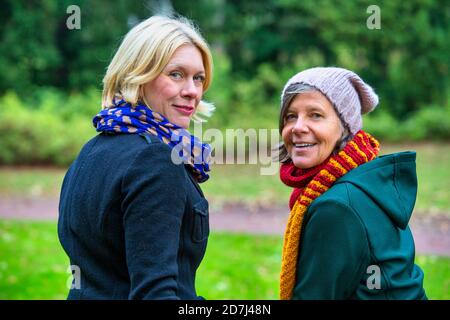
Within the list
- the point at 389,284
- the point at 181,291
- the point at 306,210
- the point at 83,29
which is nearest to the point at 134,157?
the point at 181,291

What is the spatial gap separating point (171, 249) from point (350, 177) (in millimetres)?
732

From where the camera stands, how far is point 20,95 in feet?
49.9

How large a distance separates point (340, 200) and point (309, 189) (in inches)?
6.8

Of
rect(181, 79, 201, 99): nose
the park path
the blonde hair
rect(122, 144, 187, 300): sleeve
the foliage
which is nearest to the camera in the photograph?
rect(122, 144, 187, 300): sleeve

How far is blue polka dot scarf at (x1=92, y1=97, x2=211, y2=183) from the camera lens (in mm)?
2172

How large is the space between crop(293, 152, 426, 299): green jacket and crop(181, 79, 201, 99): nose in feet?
2.06

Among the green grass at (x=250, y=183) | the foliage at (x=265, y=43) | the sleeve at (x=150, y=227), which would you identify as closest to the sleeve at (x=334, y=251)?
the sleeve at (x=150, y=227)

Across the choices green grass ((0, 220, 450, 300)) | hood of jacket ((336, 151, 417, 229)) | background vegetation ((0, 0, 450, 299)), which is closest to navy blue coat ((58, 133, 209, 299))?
hood of jacket ((336, 151, 417, 229))

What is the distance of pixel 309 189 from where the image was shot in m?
2.31

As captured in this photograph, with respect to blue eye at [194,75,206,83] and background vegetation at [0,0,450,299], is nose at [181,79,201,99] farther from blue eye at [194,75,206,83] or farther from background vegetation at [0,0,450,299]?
background vegetation at [0,0,450,299]

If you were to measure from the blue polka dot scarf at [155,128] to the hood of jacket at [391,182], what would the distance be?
1.73 feet

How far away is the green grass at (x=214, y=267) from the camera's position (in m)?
6.13

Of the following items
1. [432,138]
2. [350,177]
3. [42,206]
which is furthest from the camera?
[432,138]
